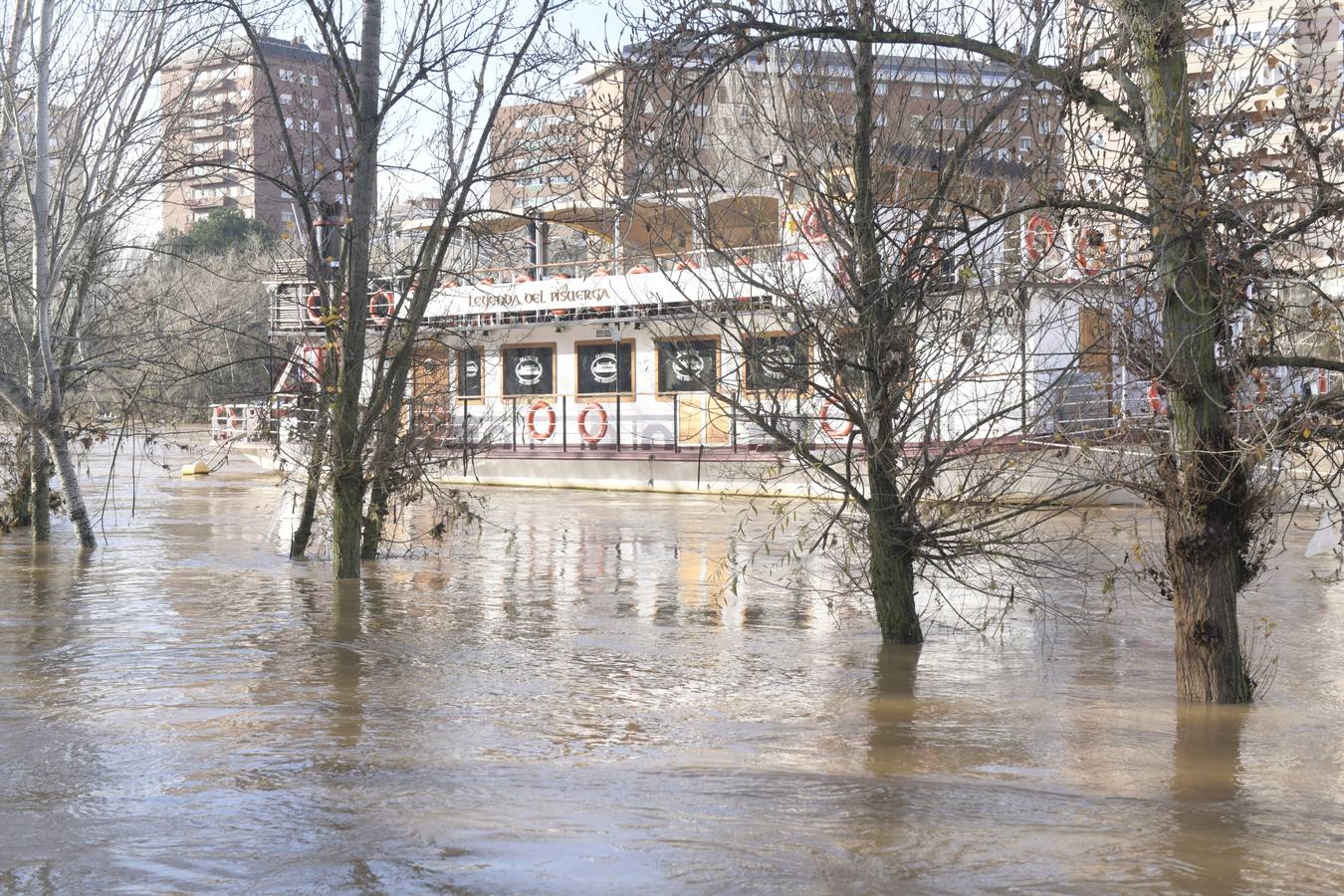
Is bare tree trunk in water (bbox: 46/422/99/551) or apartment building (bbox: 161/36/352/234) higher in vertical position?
apartment building (bbox: 161/36/352/234)

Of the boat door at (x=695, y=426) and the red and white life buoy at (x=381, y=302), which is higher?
the red and white life buoy at (x=381, y=302)

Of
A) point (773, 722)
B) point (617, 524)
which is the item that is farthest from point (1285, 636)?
point (617, 524)

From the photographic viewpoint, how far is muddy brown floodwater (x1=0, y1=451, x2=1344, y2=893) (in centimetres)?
539

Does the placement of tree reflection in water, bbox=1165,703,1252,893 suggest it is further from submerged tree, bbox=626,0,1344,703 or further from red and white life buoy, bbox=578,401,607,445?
red and white life buoy, bbox=578,401,607,445

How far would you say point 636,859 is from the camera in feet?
17.8

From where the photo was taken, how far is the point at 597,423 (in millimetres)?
28688

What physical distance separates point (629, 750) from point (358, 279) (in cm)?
646

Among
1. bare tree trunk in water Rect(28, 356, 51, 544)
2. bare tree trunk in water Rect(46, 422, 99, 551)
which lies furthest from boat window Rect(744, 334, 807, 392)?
bare tree trunk in water Rect(28, 356, 51, 544)

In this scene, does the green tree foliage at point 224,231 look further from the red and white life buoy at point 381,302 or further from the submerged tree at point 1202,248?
the submerged tree at point 1202,248

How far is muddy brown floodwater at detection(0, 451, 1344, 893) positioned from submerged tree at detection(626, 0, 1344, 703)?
0.93 metres

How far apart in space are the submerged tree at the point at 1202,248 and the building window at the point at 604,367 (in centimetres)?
2021

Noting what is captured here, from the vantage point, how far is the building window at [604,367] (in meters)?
28.2

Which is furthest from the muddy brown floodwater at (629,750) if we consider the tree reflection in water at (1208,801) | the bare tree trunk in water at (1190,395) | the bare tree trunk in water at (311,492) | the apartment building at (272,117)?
the apartment building at (272,117)

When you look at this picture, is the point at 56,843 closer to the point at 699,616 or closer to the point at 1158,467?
the point at 1158,467
